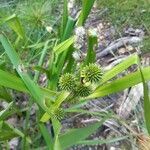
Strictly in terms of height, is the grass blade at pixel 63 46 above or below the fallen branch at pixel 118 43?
above

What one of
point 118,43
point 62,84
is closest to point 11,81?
point 62,84

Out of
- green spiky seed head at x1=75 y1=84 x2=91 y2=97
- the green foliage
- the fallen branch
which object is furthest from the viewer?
the fallen branch

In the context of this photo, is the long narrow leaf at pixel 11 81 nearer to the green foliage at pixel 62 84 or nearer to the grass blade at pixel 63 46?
the green foliage at pixel 62 84

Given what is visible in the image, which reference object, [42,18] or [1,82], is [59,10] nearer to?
[42,18]

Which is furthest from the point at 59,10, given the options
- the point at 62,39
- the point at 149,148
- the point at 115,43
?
the point at 149,148

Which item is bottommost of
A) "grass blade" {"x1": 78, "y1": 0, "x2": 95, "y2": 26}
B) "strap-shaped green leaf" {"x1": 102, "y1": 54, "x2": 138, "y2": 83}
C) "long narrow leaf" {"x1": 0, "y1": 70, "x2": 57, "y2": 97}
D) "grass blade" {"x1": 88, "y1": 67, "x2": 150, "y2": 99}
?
"grass blade" {"x1": 88, "y1": 67, "x2": 150, "y2": 99}

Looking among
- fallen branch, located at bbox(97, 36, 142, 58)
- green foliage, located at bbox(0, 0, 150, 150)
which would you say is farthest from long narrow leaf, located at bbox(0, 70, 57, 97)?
fallen branch, located at bbox(97, 36, 142, 58)

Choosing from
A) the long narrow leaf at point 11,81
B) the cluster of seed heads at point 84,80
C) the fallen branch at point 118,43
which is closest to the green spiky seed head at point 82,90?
the cluster of seed heads at point 84,80

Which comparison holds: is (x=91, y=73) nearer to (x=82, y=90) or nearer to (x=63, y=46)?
(x=82, y=90)

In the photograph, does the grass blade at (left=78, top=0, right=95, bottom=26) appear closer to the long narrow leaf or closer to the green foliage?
the green foliage
